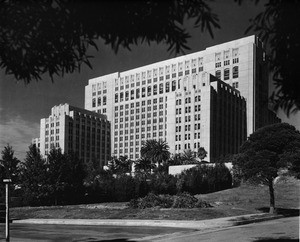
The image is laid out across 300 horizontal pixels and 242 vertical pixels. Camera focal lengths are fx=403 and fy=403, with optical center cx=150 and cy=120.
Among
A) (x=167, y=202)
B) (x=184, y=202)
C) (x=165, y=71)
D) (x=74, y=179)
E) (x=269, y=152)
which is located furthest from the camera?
(x=165, y=71)

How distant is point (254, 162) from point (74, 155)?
108 feet

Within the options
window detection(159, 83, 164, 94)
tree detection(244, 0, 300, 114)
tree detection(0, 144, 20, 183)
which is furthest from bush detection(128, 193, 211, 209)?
Answer: window detection(159, 83, 164, 94)

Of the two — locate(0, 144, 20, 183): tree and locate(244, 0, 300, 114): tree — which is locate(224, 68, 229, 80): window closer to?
locate(0, 144, 20, 183): tree

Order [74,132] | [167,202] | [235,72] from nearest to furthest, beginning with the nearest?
[167,202], [235,72], [74,132]

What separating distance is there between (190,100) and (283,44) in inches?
5563

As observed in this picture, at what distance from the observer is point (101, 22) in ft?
16.9

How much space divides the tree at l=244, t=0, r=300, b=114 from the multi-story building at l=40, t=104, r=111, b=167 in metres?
160

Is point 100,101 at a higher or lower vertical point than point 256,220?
higher

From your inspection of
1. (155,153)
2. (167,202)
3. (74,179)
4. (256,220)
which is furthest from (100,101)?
(256,220)

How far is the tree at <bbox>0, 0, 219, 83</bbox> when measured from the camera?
509cm

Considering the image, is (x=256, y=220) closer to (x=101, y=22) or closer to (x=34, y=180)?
(x=101, y=22)

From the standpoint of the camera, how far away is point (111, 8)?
5152mm

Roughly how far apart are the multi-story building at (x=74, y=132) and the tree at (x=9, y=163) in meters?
96.5

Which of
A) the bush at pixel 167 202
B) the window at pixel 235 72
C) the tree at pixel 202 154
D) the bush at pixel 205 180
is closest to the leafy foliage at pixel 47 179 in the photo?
the bush at pixel 167 202
